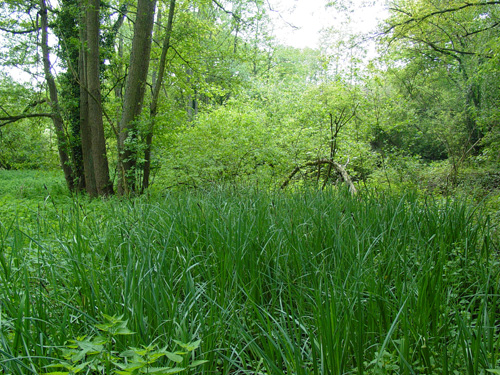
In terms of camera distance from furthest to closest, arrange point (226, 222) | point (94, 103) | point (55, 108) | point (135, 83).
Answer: point (55, 108) → point (94, 103) → point (135, 83) → point (226, 222)

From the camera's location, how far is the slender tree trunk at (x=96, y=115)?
27.2 feet

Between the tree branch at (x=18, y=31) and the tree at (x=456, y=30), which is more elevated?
the tree at (x=456, y=30)

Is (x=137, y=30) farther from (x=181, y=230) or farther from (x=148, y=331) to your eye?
(x=148, y=331)

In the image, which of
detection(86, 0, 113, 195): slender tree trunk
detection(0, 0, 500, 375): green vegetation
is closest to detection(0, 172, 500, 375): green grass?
detection(0, 0, 500, 375): green vegetation

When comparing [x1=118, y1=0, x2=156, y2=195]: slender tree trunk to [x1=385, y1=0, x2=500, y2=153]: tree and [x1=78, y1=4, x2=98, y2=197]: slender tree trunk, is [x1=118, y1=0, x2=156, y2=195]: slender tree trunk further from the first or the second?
[x1=385, y1=0, x2=500, y2=153]: tree

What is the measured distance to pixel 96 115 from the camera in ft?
28.0

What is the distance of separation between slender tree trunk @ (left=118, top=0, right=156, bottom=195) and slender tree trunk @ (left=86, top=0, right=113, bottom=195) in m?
1.20

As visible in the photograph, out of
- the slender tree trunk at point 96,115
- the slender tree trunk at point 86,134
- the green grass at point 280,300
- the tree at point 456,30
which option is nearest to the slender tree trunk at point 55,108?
the slender tree trunk at point 86,134

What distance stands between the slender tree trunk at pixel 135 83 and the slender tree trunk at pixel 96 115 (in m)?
1.20

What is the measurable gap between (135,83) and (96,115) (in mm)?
1656

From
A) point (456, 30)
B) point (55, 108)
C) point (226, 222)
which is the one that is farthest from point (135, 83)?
point (456, 30)

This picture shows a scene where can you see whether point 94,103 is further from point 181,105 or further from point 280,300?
point 280,300

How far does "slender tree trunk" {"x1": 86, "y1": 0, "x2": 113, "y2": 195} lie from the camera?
8281 mm

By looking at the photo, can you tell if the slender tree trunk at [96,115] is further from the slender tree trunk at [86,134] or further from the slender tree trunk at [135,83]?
the slender tree trunk at [135,83]
